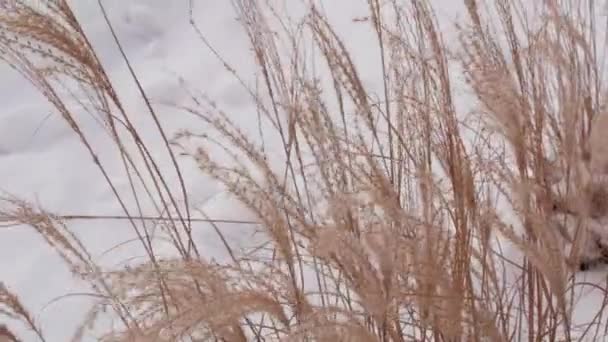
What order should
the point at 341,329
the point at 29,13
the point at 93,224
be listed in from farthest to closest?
the point at 93,224, the point at 29,13, the point at 341,329

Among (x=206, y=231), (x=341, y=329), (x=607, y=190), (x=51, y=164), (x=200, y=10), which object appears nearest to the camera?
(x=341, y=329)

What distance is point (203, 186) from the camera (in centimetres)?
246

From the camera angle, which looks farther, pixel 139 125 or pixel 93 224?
pixel 139 125

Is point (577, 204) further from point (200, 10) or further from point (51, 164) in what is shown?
point (200, 10)

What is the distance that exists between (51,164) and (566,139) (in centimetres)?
211

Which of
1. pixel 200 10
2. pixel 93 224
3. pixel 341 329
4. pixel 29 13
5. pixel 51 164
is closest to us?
pixel 341 329

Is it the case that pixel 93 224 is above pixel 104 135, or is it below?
below

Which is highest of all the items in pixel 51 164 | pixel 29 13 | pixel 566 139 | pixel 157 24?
pixel 157 24

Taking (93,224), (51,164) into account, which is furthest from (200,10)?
(93,224)

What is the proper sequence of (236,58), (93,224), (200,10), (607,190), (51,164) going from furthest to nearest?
(200,10), (236,58), (51,164), (93,224), (607,190)

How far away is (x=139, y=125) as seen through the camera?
109 inches

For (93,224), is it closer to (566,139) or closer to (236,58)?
(236,58)

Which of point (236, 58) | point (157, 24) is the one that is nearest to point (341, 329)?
point (236, 58)

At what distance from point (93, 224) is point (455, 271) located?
1.63 metres
